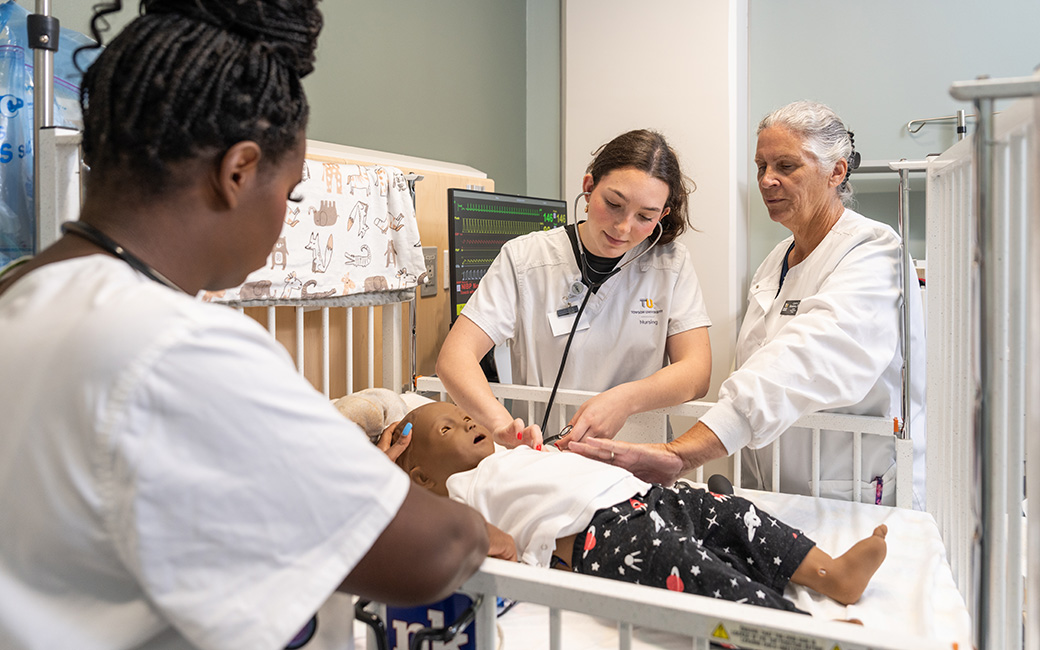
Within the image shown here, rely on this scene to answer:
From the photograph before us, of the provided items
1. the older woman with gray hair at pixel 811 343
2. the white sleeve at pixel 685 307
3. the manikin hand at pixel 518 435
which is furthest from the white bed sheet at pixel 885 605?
the white sleeve at pixel 685 307

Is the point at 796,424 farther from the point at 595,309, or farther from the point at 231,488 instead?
the point at 231,488

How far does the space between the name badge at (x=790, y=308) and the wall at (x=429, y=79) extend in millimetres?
1388

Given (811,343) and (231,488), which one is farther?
(811,343)

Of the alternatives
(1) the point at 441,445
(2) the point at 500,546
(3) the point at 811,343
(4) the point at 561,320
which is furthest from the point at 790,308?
(2) the point at 500,546

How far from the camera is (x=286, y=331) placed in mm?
1772

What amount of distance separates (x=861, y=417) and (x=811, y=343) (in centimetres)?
25

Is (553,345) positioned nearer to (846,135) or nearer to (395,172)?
(395,172)

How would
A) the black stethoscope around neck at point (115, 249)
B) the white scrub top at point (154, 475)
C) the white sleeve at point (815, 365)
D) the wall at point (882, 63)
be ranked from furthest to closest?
1. the wall at point (882, 63)
2. the white sleeve at point (815, 365)
3. the black stethoscope around neck at point (115, 249)
4. the white scrub top at point (154, 475)

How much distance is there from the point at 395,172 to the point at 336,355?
20.6 inches

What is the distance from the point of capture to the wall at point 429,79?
7.04ft

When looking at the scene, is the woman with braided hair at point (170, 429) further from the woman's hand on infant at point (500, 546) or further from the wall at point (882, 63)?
the wall at point (882, 63)

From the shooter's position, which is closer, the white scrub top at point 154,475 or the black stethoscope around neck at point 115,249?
the white scrub top at point 154,475

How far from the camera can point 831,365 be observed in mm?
1463

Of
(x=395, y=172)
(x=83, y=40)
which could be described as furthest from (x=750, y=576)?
(x=83, y=40)
